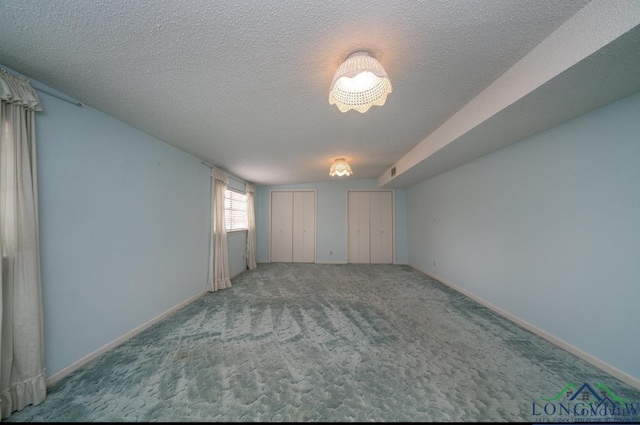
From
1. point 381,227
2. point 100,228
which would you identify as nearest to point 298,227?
point 381,227

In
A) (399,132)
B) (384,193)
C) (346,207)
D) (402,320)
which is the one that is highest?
(399,132)

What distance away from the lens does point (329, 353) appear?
1.99 metres

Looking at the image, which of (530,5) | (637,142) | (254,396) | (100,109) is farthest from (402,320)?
(100,109)

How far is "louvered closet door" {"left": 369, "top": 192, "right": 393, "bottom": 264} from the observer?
6.15 meters

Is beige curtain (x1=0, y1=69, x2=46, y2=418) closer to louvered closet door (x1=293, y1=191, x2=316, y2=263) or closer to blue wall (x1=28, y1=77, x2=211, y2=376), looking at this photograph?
blue wall (x1=28, y1=77, x2=211, y2=376)

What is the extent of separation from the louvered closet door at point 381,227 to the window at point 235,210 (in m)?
3.49

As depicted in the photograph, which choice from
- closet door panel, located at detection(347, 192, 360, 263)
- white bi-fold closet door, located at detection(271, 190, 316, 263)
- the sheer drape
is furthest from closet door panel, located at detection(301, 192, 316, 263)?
the sheer drape

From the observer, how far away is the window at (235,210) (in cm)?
476

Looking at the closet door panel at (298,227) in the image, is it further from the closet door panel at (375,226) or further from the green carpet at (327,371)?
the green carpet at (327,371)

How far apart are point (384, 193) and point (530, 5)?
5.19 m

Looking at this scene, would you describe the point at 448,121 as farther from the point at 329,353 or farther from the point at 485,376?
the point at 329,353

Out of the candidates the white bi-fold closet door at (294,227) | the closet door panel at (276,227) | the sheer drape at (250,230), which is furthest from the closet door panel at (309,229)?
the sheer drape at (250,230)

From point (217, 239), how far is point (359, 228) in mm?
3816

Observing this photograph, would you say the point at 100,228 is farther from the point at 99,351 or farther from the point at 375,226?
the point at 375,226
